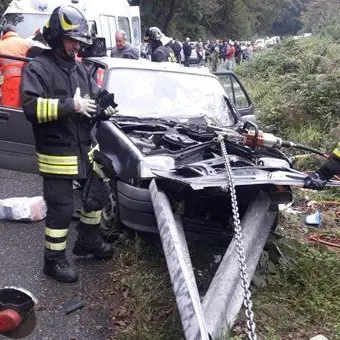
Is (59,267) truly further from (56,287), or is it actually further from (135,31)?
(135,31)

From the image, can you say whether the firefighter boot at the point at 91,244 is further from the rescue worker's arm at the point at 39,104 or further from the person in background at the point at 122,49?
the person in background at the point at 122,49

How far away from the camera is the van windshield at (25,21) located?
38.4 ft

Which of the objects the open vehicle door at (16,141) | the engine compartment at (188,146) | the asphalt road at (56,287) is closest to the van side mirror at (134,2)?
the open vehicle door at (16,141)

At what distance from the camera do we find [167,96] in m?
5.25

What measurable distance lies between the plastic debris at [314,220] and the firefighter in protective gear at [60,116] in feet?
7.23

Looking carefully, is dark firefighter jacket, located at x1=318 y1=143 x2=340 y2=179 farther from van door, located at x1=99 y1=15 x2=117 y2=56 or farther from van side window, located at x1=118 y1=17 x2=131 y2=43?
van side window, located at x1=118 y1=17 x2=131 y2=43

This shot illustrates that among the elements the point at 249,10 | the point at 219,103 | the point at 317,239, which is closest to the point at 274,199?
the point at 317,239

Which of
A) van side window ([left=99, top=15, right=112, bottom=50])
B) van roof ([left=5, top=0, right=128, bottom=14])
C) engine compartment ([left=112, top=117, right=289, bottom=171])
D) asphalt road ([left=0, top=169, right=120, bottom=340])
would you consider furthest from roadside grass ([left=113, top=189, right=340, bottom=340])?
van side window ([left=99, top=15, right=112, bottom=50])

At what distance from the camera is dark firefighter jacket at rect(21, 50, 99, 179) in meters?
Result: 3.46

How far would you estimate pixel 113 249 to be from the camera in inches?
166

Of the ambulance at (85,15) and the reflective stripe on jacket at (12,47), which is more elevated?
the reflective stripe on jacket at (12,47)

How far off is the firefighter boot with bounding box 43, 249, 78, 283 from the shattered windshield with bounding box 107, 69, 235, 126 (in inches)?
64.3

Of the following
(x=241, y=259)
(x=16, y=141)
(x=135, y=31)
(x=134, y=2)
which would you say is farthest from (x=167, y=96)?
(x=134, y=2)

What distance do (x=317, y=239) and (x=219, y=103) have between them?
5.85ft
